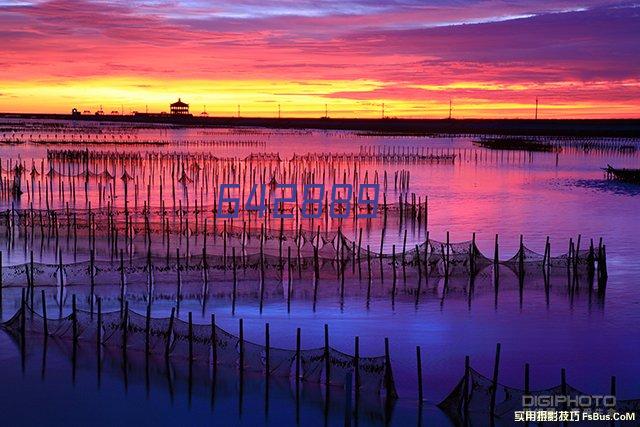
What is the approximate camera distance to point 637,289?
2086 cm

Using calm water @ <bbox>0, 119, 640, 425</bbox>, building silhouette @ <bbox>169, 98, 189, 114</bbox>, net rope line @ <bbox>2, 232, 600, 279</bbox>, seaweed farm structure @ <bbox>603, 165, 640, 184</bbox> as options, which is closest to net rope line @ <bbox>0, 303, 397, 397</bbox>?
calm water @ <bbox>0, 119, 640, 425</bbox>

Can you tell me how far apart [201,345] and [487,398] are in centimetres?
488

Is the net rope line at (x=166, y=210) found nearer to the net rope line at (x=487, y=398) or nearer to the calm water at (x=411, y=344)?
the calm water at (x=411, y=344)

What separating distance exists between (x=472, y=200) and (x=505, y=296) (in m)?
21.9

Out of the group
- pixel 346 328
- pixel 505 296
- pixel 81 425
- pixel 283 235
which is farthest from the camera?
pixel 283 235

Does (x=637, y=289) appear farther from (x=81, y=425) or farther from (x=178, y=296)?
(x=81, y=425)

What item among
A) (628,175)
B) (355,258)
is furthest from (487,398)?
Result: (628,175)

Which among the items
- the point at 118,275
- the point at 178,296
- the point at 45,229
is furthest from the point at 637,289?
the point at 45,229

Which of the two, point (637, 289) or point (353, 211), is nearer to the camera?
point (637, 289)

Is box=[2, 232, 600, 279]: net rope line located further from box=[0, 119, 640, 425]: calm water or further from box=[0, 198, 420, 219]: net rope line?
box=[0, 198, 420, 219]: net rope line

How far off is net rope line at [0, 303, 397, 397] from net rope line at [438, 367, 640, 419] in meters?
1.06

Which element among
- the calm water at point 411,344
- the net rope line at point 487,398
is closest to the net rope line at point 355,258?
the calm water at point 411,344

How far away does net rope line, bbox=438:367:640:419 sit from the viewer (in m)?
11.5

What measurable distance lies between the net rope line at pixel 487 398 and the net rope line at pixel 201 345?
1.06 meters
